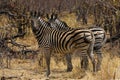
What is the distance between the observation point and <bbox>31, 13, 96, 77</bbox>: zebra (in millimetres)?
8273

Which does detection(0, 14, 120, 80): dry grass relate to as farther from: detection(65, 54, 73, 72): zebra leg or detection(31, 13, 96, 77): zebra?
detection(31, 13, 96, 77): zebra

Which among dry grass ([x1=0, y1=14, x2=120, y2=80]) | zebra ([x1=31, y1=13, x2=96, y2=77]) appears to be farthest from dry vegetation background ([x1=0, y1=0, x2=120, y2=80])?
zebra ([x1=31, y1=13, x2=96, y2=77])

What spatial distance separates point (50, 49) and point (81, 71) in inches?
33.6

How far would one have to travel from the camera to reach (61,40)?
8.67m

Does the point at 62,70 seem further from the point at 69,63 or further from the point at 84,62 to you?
the point at 84,62

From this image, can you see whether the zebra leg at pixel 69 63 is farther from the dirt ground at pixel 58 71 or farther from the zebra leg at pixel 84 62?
the zebra leg at pixel 84 62

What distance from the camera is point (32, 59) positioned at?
10.0m

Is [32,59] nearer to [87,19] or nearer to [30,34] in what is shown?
[30,34]

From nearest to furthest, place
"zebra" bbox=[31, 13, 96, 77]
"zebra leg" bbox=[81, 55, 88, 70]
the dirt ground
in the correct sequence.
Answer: the dirt ground < "zebra" bbox=[31, 13, 96, 77] < "zebra leg" bbox=[81, 55, 88, 70]

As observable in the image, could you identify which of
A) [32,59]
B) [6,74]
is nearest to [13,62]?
[32,59]

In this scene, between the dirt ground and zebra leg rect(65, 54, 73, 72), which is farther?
zebra leg rect(65, 54, 73, 72)

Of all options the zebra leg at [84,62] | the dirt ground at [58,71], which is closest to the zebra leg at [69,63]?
the dirt ground at [58,71]

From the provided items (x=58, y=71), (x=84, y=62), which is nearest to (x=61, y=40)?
(x=84, y=62)

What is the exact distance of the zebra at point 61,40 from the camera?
827 centimetres
